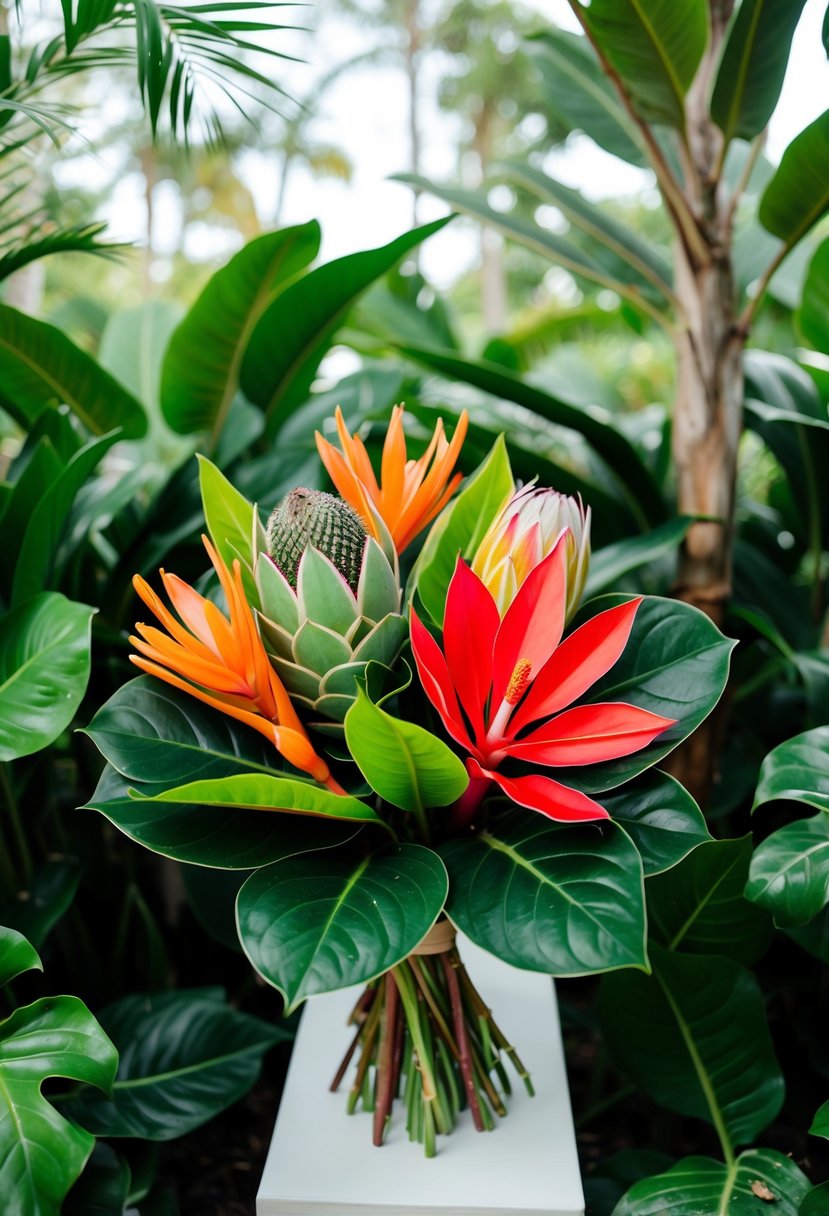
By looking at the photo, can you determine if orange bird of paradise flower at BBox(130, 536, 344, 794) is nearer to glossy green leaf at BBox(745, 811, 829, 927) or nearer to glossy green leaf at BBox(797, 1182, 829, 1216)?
glossy green leaf at BBox(745, 811, 829, 927)

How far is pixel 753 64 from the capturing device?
39.1 inches

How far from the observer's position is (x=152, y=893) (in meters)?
1.41

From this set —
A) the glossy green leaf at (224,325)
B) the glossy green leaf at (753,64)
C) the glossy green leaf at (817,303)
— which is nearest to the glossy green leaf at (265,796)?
the glossy green leaf at (224,325)

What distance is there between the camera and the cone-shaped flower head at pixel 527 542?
2.21 feet

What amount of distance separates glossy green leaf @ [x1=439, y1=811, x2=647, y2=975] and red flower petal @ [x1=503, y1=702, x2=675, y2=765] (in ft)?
0.19

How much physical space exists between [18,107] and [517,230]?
696 mm

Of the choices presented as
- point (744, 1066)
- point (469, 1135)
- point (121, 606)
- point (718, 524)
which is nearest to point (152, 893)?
point (121, 606)

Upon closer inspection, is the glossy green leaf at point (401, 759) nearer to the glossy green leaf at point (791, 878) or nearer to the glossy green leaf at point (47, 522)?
the glossy green leaf at point (791, 878)

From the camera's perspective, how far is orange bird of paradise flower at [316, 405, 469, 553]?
745mm

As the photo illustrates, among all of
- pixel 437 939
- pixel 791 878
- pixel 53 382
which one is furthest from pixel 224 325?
pixel 791 878

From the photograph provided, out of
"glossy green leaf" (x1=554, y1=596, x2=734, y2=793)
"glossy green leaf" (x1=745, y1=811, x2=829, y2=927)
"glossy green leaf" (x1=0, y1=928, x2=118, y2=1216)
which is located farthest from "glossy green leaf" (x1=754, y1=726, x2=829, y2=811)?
"glossy green leaf" (x1=0, y1=928, x2=118, y2=1216)

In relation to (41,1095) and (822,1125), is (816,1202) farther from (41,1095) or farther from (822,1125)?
(41,1095)

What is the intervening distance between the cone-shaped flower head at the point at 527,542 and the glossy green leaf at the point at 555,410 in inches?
18.1

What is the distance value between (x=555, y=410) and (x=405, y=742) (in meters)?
0.66
